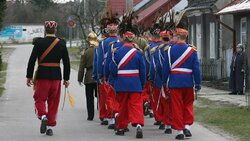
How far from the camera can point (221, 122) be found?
46.8 ft

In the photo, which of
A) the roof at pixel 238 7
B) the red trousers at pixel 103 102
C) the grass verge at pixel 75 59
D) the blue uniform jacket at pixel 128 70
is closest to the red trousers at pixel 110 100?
the red trousers at pixel 103 102

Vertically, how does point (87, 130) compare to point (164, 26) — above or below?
below

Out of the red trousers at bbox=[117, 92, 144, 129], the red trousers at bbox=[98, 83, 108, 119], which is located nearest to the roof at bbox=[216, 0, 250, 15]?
the red trousers at bbox=[98, 83, 108, 119]

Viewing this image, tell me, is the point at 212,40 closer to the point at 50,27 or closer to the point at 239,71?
the point at 239,71

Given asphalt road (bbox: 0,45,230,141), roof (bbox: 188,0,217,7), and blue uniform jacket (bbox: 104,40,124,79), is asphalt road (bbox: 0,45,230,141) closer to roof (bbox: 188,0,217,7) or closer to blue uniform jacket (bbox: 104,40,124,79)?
blue uniform jacket (bbox: 104,40,124,79)

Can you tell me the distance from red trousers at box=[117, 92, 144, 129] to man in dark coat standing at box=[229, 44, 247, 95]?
9831 millimetres

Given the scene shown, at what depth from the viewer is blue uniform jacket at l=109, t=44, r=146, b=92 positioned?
12.1m

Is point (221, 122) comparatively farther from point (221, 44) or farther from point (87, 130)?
point (221, 44)

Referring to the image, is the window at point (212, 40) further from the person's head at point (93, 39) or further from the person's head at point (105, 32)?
the person's head at point (105, 32)

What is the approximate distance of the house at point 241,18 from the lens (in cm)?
2321

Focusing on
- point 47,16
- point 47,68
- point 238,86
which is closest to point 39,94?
point 47,68

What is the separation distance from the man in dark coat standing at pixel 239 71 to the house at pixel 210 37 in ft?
11.3

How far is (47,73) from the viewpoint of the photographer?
12.3m

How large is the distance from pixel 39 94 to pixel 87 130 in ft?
4.40
